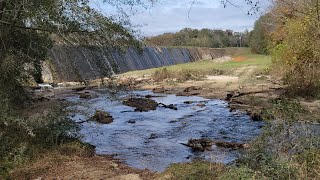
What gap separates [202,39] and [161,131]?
7589cm

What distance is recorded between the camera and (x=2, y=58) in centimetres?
959

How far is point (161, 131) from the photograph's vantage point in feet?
53.7

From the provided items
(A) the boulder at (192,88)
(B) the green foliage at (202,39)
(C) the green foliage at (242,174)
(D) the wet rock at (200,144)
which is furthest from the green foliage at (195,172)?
(B) the green foliage at (202,39)

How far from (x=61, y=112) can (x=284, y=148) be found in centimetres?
671

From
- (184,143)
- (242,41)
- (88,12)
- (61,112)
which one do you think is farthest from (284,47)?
(242,41)

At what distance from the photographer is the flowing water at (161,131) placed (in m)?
11.7

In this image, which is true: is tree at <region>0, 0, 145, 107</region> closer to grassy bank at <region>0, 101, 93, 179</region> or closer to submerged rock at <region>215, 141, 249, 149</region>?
grassy bank at <region>0, 101, 93, 179</region>

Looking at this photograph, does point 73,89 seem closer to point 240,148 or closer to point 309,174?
point 240,148

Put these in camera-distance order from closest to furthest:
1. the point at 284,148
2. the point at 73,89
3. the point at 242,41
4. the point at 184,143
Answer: the point at 284,148
the point at 184,143
the point at 73,89
the point at 242,41

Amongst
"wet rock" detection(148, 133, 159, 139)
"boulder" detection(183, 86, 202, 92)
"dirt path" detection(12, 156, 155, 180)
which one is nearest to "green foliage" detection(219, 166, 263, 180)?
"dirt path" detection(12, 156, 155, 180)

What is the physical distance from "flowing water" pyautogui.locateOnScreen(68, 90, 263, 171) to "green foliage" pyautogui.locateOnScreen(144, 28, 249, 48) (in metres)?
65.4

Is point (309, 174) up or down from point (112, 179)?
up

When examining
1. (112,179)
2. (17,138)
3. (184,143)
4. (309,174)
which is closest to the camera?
(309,174)

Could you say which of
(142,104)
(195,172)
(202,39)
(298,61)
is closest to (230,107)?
(298,61)
